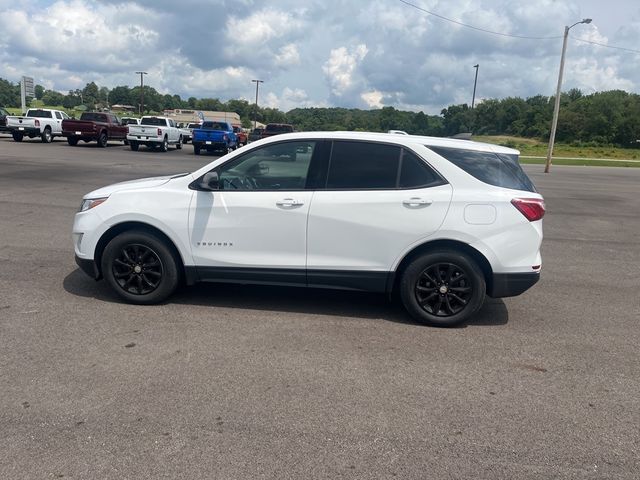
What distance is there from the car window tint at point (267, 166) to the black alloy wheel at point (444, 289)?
1.62m

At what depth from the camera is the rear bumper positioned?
5.12m

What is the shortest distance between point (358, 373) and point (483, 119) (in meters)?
122

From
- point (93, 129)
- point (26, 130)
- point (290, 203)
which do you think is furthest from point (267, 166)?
point (26, 130)

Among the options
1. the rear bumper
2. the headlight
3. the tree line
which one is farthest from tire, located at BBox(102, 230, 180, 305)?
the tree line

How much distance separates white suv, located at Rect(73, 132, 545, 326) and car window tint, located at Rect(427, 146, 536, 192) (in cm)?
1

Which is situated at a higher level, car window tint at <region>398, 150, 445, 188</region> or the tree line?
the tree line

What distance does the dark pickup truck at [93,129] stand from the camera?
3070 cm

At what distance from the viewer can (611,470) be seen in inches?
120

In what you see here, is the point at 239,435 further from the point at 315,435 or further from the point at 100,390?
the point at 100,390

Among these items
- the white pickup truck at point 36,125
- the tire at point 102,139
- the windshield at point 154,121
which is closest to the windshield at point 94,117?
the tire at point 102,139

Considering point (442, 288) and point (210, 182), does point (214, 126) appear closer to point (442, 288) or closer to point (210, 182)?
point (210, 182)

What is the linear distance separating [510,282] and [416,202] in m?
1.17

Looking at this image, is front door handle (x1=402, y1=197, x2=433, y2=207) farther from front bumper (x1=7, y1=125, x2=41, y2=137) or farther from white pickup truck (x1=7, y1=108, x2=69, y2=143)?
front bumper (x1=7, y1=125, x2=41, y2=137)

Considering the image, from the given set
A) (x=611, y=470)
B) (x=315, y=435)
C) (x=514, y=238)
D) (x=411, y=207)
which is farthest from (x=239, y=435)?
(x=514, y=238)
